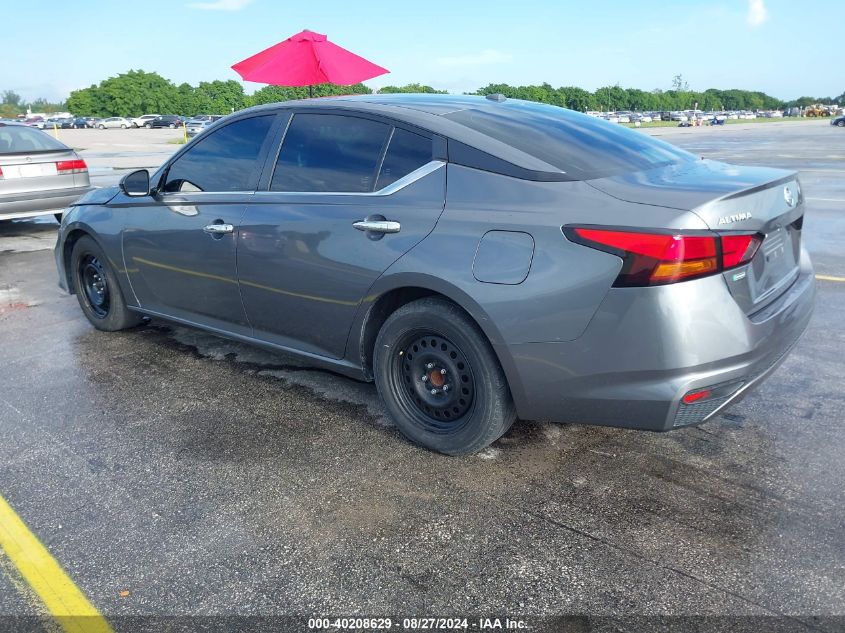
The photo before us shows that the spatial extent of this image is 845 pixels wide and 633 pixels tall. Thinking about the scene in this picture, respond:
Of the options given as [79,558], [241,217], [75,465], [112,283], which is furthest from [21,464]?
[112,283]

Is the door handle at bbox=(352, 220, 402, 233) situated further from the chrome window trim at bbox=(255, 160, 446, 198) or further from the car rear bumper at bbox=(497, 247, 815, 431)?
the car rear bumper at bbox=(497, 247, 815, 431)

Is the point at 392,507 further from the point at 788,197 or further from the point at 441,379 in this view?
the point at 788,197

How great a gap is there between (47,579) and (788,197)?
3.32 meters

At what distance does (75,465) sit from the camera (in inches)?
132

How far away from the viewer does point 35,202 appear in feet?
29.8

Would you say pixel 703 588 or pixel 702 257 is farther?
pixel 702 257

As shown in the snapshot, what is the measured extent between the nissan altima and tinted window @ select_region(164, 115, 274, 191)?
12 millimetres

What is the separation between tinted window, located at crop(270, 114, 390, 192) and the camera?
137 inches

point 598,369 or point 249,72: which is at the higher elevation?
point 249,72

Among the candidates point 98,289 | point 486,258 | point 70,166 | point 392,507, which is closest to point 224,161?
point 98,289

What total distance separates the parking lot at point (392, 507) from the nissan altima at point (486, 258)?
0.36 m

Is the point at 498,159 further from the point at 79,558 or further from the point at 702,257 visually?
the point at 79,558

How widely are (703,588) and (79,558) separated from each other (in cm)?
223

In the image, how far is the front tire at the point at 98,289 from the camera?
509 cm
